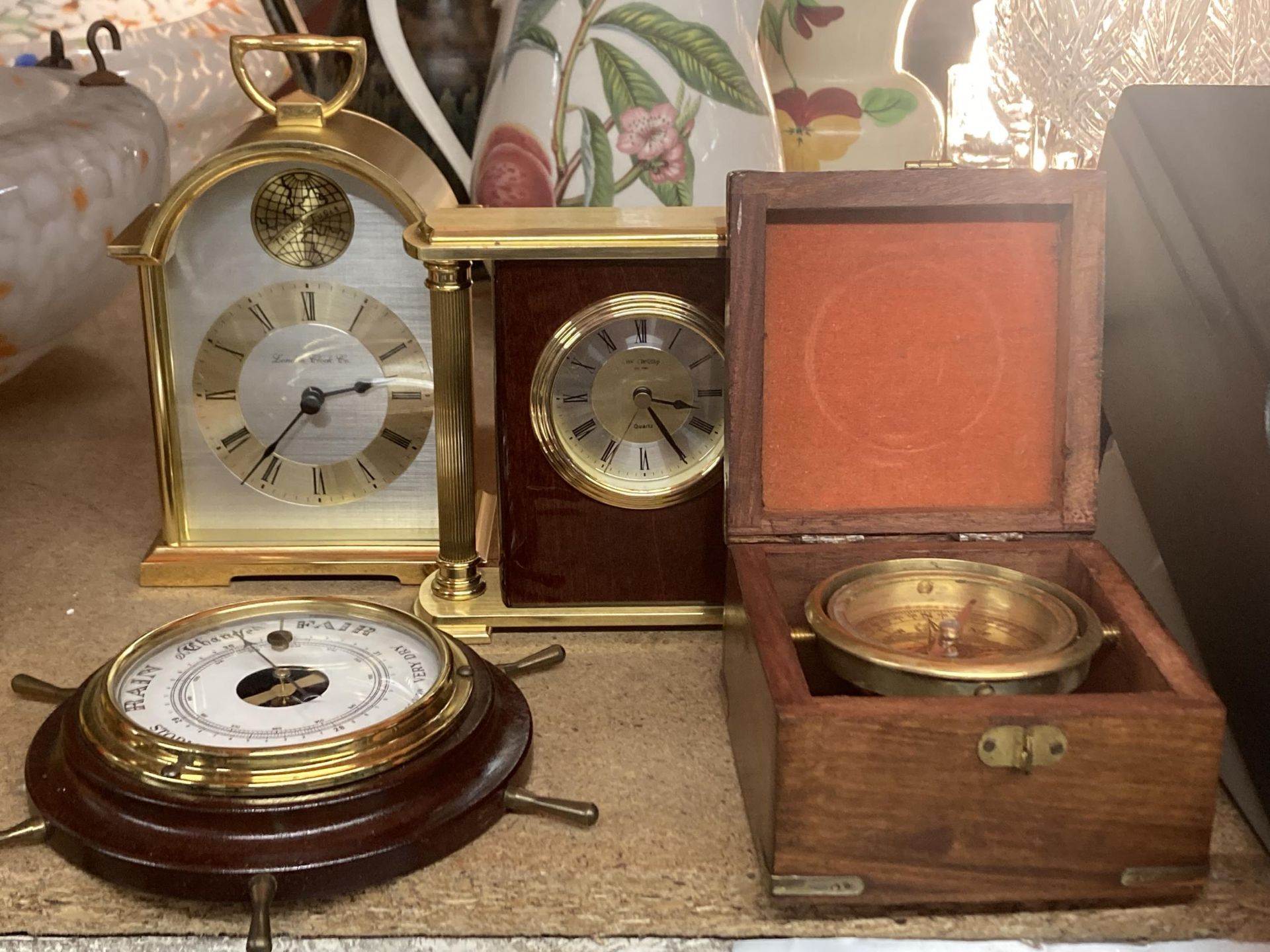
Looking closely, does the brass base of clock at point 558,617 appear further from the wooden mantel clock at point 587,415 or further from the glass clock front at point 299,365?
the glass clock front at point 299,365

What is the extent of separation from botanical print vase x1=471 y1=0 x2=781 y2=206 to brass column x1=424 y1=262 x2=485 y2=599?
179 mm

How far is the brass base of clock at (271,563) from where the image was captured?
902 millimetres

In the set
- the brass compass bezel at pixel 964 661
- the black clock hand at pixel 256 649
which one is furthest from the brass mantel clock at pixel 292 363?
the brass compass bezel at pixel 964 661

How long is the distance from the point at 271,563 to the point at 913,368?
45cm

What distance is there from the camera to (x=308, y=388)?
0.90m

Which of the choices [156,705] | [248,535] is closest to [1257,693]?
[156,705]

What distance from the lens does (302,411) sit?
0.90 m

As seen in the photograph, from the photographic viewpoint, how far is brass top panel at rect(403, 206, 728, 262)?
78 cm

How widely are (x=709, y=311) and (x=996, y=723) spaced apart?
0.34 metres

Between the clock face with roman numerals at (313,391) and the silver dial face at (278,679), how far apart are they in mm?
207

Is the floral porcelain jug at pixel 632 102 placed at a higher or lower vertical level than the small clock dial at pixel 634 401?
higher

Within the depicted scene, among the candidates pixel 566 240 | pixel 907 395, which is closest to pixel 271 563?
pixel 566 240

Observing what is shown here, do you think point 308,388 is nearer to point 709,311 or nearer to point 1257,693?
point 709,311

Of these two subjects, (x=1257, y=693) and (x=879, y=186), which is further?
(x=879, y=186)
